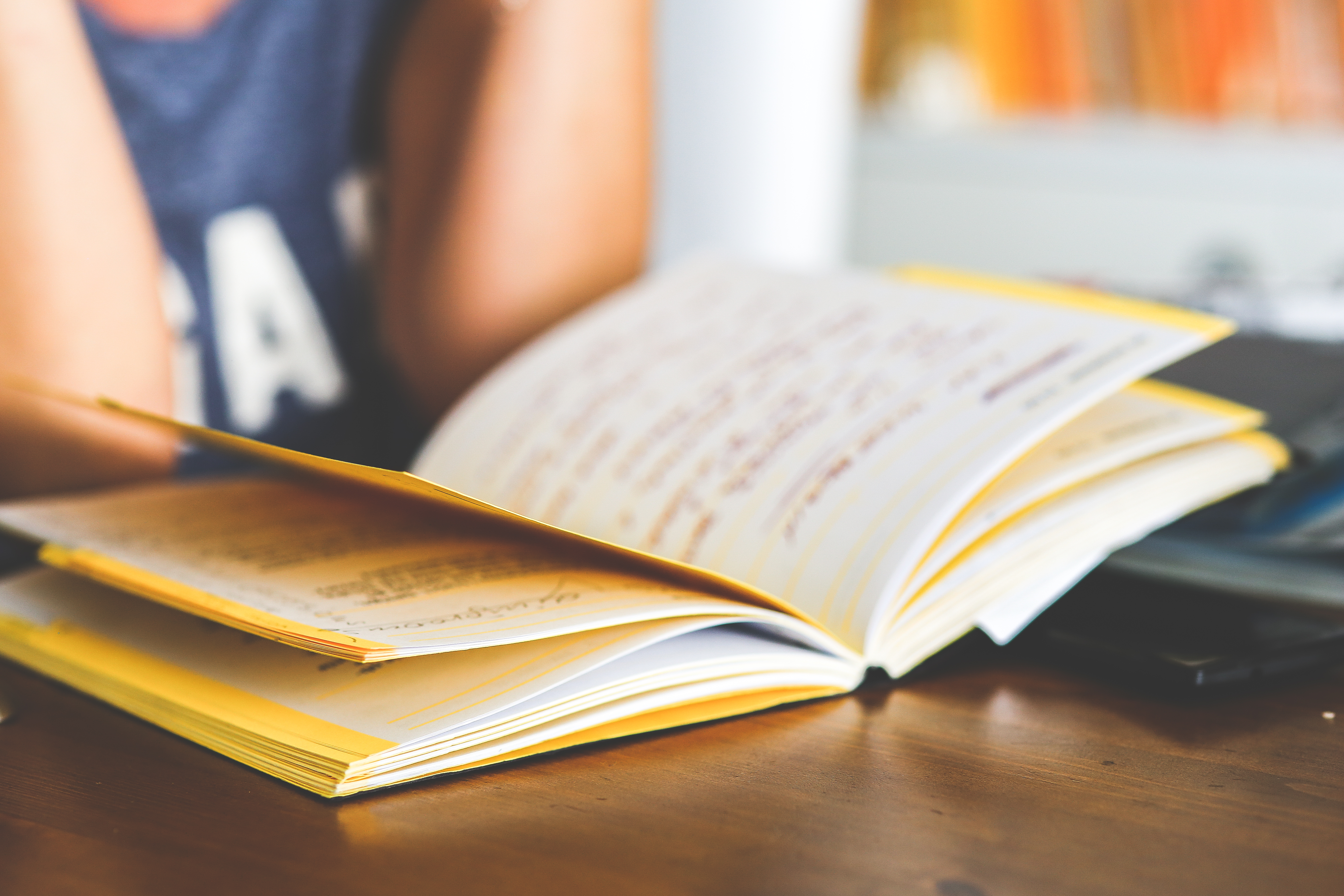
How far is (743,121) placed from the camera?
2.55 feet

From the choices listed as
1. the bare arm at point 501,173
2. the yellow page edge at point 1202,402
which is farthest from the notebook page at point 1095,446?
the bare arm at point 501,173

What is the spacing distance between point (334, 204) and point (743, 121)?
0.28m

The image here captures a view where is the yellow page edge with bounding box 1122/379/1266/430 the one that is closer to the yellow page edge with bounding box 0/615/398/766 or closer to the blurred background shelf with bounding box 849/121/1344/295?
the yellow page edge with bounding box 0/615/398/766

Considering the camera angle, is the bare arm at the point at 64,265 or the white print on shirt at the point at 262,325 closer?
the bare arm at the point at 64,265

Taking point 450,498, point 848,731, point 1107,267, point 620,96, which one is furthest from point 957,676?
point 1107,267

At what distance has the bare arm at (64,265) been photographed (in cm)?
46

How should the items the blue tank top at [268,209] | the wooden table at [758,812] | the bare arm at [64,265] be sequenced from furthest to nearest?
the blue tank top at [268,209]
the bare arm at [64,265]
the wooden table at [758,812]

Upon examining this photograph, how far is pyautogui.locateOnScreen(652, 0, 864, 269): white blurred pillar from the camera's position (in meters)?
0.77

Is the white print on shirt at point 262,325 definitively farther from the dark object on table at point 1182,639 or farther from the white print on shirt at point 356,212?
the dark object on table at point 1182,639

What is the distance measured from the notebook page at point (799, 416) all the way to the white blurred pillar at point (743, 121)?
0.94 feet

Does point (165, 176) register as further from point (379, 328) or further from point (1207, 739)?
point (1207, 739)

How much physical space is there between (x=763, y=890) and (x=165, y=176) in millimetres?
480

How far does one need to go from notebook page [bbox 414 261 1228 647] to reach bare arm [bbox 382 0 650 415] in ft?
0.30

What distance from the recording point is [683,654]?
0.98ft
